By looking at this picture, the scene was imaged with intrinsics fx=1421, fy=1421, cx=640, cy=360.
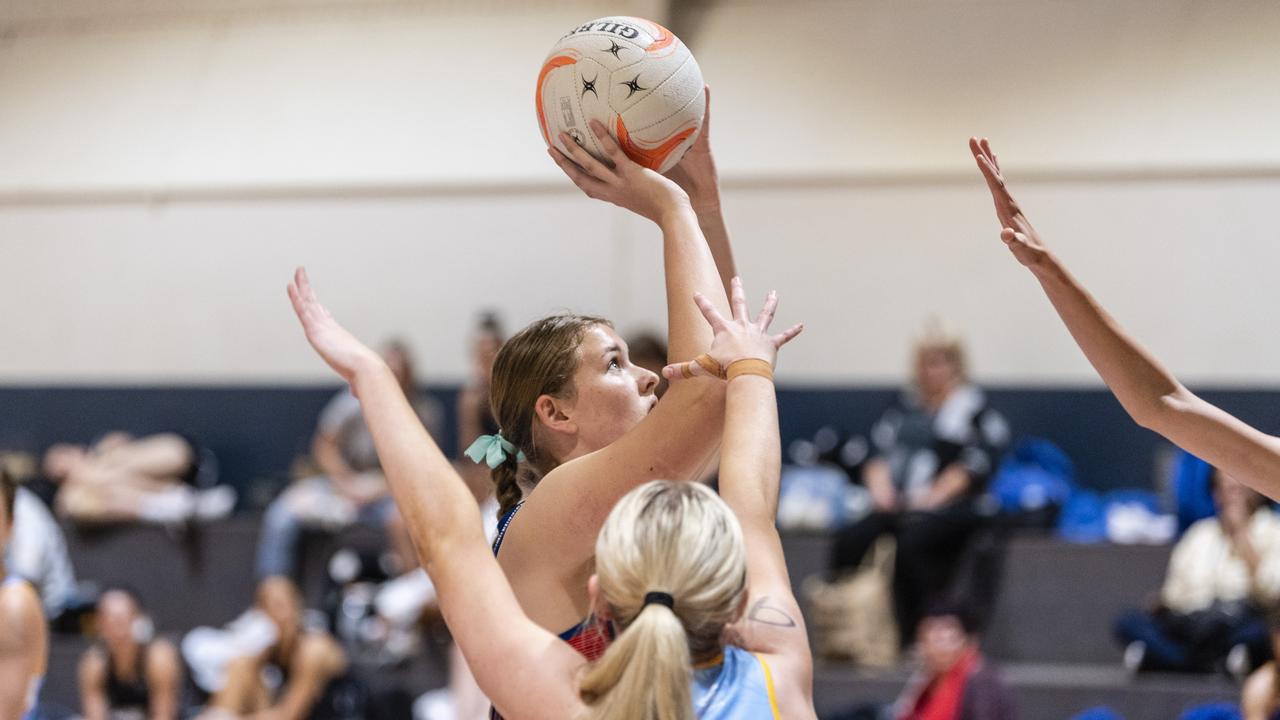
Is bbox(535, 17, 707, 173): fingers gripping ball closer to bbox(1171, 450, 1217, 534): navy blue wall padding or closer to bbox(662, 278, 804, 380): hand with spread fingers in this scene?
bbox(662, 278, 804, 380): hand with spread fingers

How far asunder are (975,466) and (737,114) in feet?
10.1

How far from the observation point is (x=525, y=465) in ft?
7.78

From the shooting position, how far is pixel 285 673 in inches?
283

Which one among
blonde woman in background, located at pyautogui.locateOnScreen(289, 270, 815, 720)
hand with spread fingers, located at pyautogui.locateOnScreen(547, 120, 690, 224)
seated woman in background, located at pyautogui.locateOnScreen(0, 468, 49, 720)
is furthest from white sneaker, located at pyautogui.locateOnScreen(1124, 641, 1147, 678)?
blonde woman in background, located at pyautogui.locateOnScreen(289, 270, 815, 720)

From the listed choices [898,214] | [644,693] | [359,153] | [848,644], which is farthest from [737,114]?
[644,693]

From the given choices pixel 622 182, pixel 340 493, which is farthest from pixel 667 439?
pixel 340 493

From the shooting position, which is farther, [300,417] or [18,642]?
[300,417]

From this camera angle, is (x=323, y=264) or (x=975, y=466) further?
(x=323, y=264)

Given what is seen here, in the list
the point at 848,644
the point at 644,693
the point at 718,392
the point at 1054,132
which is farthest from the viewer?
the point at 1054,132

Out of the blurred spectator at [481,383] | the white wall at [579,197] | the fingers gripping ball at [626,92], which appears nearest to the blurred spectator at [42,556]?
the white wall at [579,197]

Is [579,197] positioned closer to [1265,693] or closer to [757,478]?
[1265,693]

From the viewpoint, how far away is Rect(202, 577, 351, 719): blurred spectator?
7.00 m

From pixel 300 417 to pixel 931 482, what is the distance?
445cm

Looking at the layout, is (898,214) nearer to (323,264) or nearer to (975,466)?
(975,466)
